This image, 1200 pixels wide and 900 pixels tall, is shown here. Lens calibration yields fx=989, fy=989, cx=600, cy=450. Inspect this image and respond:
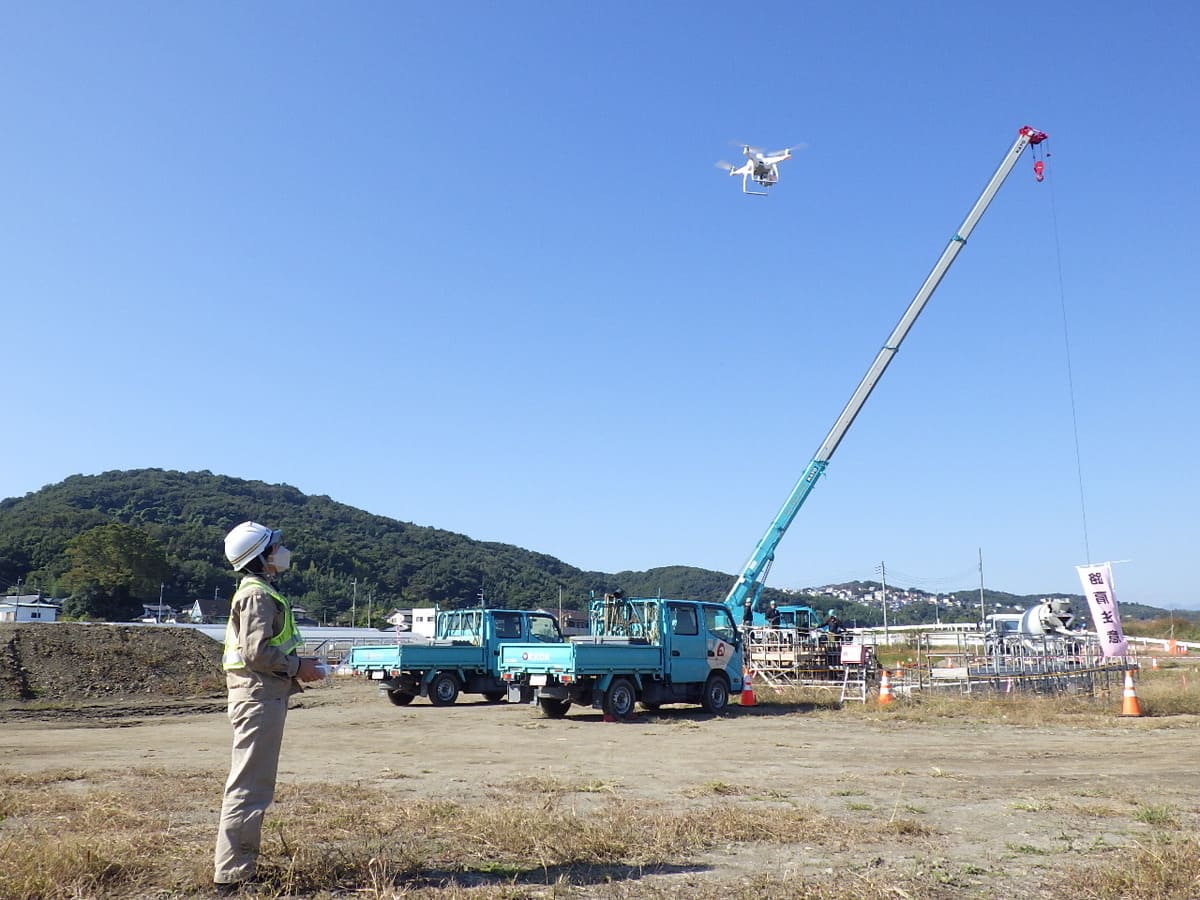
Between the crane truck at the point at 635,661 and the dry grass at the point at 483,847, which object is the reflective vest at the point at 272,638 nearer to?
the dry grass at the point at 483,847

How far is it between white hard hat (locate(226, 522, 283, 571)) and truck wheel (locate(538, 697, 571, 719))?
14.0 meters

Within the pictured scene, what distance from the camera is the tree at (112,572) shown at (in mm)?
79713

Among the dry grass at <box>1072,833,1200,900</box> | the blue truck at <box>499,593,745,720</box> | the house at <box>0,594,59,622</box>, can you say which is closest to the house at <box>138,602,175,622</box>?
the house at <box>0,594,59,622</box>

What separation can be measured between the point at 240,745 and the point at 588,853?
2.18 meters

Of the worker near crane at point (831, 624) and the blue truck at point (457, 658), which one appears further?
the worker near crane at point (831, 624)

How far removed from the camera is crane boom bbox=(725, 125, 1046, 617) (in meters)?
33.6

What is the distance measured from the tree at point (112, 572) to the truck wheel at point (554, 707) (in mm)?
71199

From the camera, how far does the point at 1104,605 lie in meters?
19.7

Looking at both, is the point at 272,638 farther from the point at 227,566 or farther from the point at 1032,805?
the point at 227,566

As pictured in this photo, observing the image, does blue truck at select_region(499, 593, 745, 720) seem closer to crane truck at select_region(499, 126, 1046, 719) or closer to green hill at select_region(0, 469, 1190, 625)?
crane truck at select_region(499, 126, 1046, 719)

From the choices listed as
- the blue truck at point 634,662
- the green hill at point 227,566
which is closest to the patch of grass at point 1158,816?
the blue truck at point 634,662

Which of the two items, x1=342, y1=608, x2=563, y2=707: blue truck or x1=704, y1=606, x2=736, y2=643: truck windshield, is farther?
x1=342, y1=608, x2=563, y2=707: blue truck

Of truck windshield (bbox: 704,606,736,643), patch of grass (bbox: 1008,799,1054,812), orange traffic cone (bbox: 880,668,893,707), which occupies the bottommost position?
orange traffic cone (bbox: 880,668,893,707)

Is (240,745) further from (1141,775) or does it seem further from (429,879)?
(1141,775)
